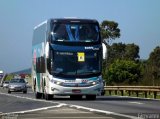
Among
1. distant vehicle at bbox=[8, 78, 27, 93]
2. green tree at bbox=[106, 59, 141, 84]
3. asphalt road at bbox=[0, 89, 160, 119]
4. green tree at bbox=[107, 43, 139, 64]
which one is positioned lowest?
asphalt road at bbox=[0, 89, 160, 119]

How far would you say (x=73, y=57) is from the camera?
33.0 m

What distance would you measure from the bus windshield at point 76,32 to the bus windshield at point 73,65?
33.1 inches

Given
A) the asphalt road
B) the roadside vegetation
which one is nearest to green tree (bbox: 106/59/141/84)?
the roadside vegetation

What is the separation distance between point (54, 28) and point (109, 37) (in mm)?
63643

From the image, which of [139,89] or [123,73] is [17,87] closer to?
[139,89]

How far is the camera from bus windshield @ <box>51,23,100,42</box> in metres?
33.0

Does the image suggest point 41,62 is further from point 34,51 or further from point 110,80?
point 110,80

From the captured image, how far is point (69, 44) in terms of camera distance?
33031mm

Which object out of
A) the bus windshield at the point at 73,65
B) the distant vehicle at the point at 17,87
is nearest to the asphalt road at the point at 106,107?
the bus windshield at the point at 73,65

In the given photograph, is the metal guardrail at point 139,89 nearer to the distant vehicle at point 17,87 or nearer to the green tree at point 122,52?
the distant vehicle at point 17,87

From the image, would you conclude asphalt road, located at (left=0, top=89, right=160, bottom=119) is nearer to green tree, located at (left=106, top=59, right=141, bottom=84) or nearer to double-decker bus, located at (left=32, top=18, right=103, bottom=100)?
double-decker bus, located at (left=32, top=18, right=103, bottom=100)

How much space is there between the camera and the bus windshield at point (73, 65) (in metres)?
33.0

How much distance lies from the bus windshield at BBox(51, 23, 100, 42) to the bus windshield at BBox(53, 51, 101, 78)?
841 mm

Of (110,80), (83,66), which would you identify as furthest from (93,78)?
(110,80)
